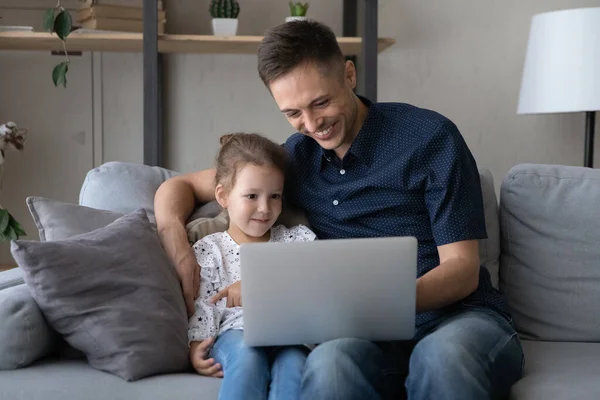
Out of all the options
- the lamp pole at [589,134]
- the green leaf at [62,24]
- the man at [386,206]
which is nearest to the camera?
the man at [386,206]

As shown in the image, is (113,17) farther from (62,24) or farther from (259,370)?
(259,370)

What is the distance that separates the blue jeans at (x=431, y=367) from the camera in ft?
4.24

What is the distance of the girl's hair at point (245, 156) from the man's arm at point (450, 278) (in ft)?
1.34

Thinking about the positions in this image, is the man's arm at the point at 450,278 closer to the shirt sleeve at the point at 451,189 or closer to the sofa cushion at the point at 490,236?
the shirt sleeve at the point at 451,189

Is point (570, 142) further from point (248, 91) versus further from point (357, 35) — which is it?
point (248, 91)

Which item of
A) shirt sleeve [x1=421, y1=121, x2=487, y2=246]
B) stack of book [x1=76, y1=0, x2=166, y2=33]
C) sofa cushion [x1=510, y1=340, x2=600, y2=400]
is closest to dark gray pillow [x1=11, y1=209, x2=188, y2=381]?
shirt sleeve [x1=421, y1=121, x2=487, y2=246]

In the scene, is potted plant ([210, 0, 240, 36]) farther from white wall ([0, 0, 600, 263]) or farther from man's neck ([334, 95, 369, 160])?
man's neck ([334, 95, 369, 160])

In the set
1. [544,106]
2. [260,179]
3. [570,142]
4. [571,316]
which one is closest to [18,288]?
[260,179]

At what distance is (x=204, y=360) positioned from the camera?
1557 mm

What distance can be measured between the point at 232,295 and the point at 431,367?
1.61 feet

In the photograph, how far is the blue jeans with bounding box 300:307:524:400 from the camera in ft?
4.24

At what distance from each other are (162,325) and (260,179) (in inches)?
14.7

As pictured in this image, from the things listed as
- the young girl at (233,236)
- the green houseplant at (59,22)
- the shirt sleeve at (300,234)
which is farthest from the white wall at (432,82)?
the shirt sleeve at (300,234)

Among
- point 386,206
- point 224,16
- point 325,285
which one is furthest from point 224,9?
point 325,285
